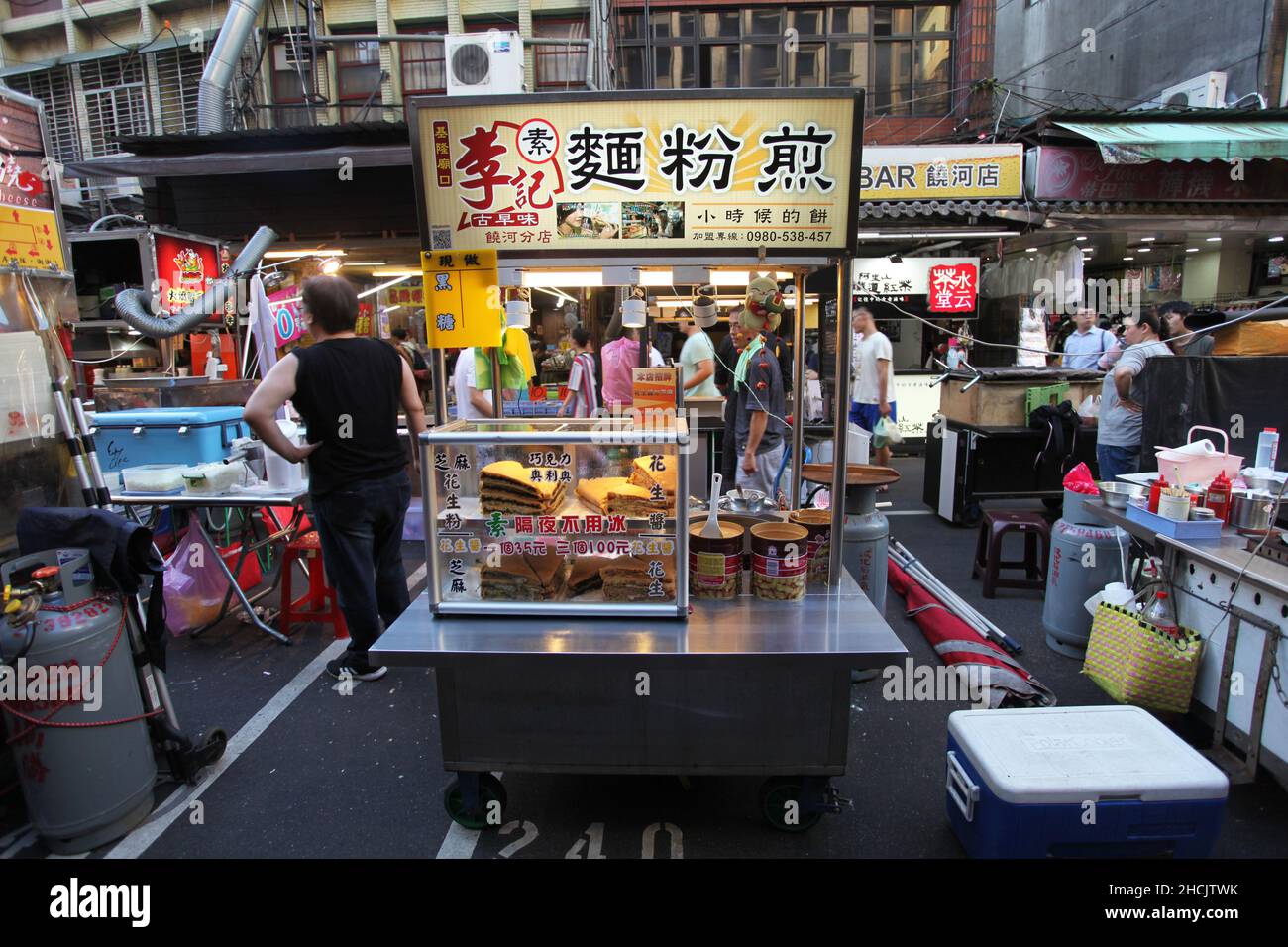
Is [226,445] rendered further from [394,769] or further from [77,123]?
[77,123]

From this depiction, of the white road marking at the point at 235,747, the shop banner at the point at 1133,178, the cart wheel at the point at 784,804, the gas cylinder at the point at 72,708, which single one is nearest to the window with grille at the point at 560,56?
the shop banner at the point at 1133,178

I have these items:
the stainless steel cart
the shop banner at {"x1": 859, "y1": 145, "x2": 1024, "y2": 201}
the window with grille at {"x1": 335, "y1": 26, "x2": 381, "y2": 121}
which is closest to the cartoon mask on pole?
the stainless steel cart

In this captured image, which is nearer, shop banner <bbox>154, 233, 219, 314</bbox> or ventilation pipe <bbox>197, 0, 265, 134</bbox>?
shop banner <bbox>154, 233, 219, 314</bbox>

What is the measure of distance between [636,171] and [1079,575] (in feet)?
12.8

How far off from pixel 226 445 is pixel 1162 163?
11.2 metres

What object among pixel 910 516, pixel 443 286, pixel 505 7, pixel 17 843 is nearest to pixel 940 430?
pixel 910 516

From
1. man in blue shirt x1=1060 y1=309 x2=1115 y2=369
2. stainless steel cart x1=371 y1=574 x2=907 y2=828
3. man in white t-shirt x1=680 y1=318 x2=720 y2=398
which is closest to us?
stainless steel cart x1=371 y1=574 x2=907 y2=828

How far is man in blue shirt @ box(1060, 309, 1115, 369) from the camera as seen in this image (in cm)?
920

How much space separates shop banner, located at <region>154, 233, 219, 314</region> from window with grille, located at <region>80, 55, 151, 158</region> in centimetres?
555

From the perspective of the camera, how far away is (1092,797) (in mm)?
2453

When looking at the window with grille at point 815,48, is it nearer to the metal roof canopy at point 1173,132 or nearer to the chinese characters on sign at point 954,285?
the metal roof canopy at point 1173,132

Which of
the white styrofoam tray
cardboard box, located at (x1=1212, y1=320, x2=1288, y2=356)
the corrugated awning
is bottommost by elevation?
the white styrofoam tray

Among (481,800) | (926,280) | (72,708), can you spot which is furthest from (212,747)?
(926,280)

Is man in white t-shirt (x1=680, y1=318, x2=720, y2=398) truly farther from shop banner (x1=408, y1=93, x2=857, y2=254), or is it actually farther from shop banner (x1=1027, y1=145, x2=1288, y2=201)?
shop banner (x1=1027, y1=145, x2=1288, y2=201)
